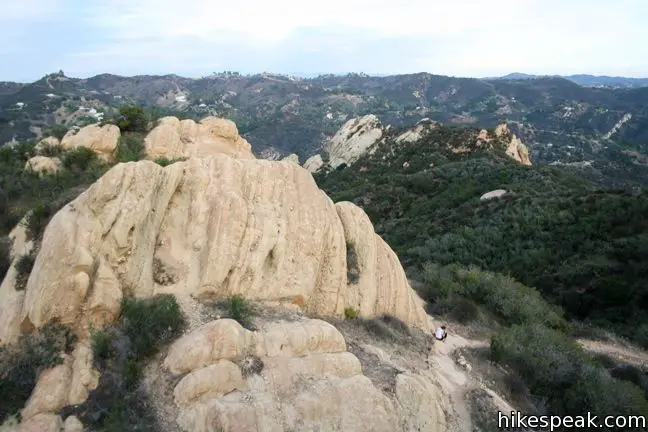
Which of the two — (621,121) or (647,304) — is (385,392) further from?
(621,121)

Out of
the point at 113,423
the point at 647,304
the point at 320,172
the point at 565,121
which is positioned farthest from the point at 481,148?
the point at 565,121

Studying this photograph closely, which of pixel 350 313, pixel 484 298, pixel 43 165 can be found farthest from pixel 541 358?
pixel 43 165

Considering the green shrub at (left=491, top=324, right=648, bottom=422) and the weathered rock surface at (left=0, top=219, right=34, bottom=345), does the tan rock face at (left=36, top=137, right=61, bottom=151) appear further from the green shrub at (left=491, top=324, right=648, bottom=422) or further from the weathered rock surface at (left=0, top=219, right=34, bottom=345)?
the green shrub at (left=491, top=324, right=648, bottom=422)

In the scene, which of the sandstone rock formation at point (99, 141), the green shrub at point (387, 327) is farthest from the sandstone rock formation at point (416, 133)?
the green shrub at point (387, 327)

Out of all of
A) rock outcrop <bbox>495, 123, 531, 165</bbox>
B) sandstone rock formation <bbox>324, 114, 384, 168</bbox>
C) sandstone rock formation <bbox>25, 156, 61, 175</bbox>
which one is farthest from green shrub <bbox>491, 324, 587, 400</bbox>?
sandstone rock formation <bbox>324, 114, 384, 168</bbox>

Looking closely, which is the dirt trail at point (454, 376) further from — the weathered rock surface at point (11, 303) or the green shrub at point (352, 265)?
the weathered rock surface at point (11, 303)

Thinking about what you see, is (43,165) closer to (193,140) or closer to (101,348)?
(193,140)
